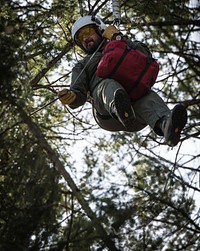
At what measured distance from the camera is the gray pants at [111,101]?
3695mm

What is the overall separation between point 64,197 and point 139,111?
130 centimetres

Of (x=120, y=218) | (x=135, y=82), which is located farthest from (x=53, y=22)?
(x=120, y=218)

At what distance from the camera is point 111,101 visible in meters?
3.62

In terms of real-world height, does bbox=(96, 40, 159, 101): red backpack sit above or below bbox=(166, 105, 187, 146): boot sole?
above

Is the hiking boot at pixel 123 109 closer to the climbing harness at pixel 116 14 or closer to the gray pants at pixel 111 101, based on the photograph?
the gray pants at pixel 111 101

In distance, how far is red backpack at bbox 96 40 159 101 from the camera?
148 inches

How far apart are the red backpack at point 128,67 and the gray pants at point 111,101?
0.07 metres

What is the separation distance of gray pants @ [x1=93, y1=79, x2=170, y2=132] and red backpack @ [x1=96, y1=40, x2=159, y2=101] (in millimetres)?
72

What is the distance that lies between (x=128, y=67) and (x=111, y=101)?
33 cm

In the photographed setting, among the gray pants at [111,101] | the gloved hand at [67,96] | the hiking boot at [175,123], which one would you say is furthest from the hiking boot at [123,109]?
the gloved hand at [67,96]

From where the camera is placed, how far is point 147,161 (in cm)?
534

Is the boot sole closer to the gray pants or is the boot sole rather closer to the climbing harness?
the gray pants

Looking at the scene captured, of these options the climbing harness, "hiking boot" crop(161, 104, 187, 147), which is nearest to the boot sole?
"hiking boot" crop(161, 104, 187, 147)

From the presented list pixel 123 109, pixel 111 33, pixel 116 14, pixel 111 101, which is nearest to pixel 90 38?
pixel 116 14
